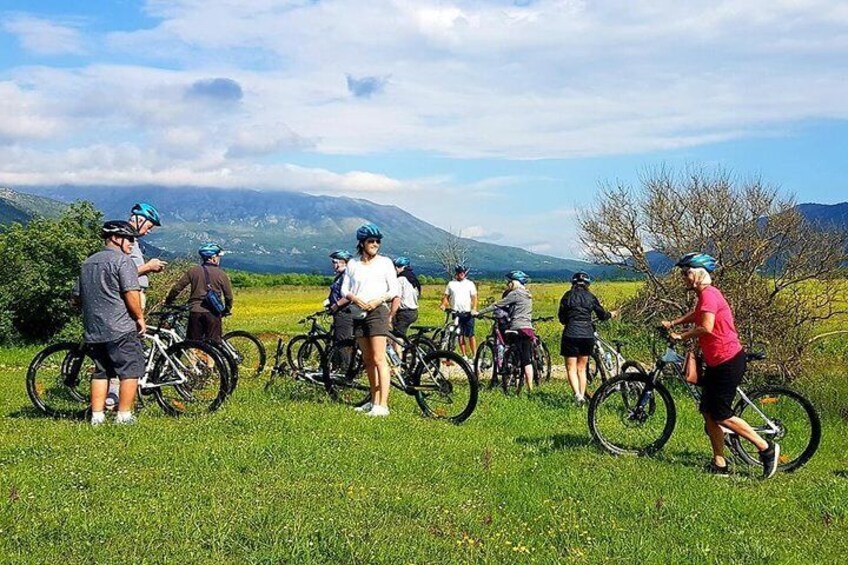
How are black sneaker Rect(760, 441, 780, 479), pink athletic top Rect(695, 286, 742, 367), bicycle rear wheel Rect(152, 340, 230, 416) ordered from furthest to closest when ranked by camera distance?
bicycle rear wheel Rect(152, 340, 230, 416)
black sneaker Rect(760, 441, 780, 479)
pink athletic top Rect(695, 286, 742, 367)

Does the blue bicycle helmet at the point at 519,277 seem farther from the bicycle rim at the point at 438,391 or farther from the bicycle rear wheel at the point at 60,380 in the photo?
the bicycle rear wheel at the point at 60,380

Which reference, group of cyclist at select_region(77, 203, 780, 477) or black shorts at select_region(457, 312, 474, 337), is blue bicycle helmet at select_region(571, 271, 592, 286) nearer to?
group of cyclist at select_region(77, 203, 780, 477)

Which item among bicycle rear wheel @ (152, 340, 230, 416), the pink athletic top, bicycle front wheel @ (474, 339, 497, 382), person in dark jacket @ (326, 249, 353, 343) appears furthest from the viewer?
bicycle front wheel @ (474, 339, 497, 382)

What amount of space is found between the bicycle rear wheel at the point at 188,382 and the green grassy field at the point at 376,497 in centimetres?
25

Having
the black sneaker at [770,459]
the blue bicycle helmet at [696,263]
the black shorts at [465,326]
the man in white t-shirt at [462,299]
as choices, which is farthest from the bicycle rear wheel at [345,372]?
the black shorts at [465,326]

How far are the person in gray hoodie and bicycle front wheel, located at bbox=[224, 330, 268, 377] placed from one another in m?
4.03

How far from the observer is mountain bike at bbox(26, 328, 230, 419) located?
363 inches

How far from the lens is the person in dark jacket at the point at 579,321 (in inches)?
456

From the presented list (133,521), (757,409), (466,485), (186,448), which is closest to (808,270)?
(757,409)

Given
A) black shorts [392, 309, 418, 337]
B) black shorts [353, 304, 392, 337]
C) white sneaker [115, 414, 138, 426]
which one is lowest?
white sneaker [115, 414, 138, 426]

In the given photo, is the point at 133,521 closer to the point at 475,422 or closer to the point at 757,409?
the point at 475,422

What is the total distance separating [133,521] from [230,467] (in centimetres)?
153

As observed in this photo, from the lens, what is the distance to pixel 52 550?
4.68m

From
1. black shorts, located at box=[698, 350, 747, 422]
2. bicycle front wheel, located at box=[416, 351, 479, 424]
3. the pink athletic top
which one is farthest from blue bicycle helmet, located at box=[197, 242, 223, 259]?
black shorts, located at box=[698, 350, 747, 422]
